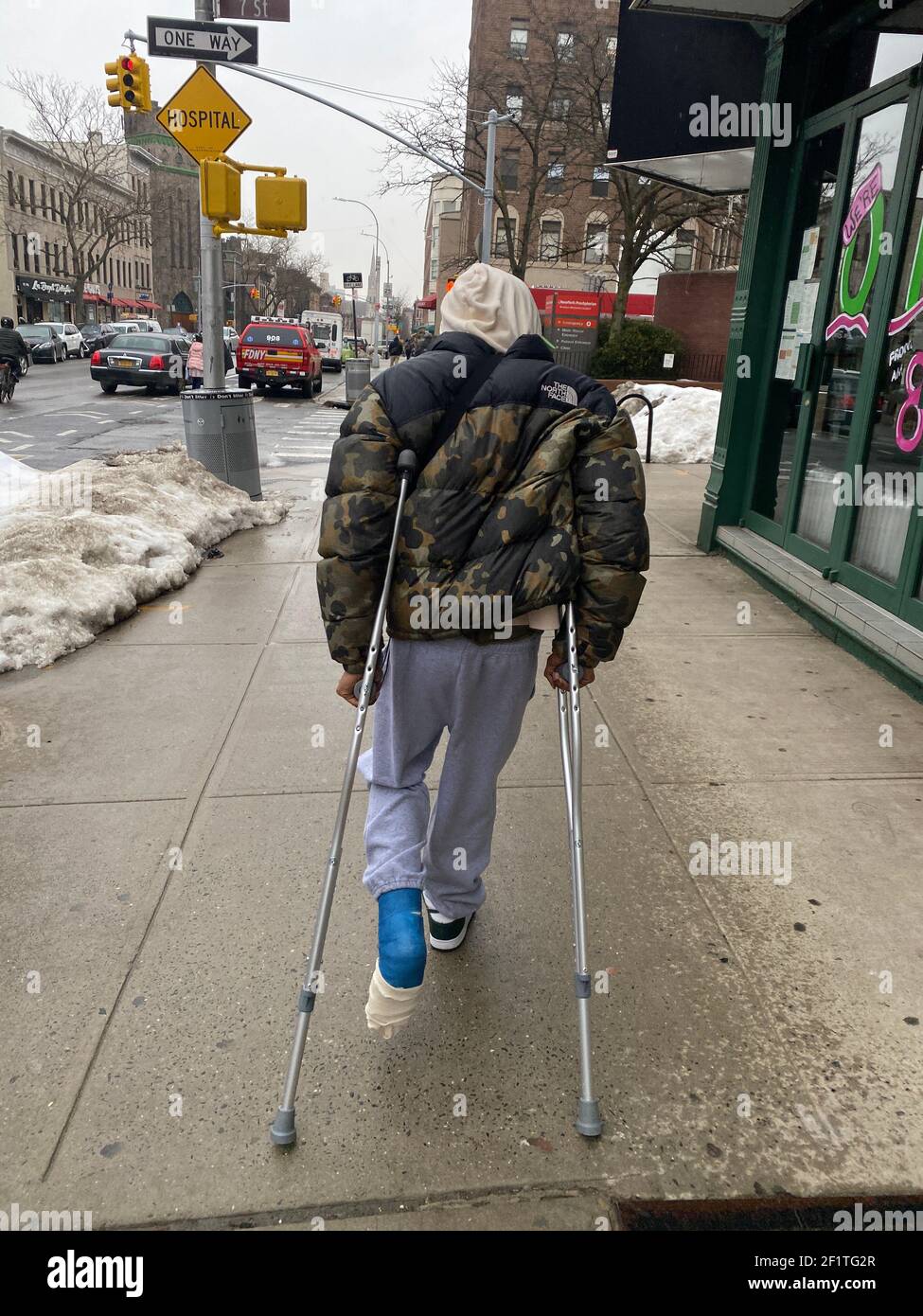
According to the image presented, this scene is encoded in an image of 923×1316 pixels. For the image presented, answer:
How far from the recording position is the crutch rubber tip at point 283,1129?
2.21 meters

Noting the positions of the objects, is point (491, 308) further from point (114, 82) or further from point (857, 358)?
point (114, 82)

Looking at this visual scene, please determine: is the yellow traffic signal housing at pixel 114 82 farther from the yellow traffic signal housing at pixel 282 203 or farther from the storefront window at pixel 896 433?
the storefront window at pixel 896 433

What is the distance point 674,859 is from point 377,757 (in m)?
1.46

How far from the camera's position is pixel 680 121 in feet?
27.6

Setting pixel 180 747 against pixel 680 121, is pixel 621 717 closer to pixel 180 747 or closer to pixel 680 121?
pixel 180 747

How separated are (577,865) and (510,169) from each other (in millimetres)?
53738

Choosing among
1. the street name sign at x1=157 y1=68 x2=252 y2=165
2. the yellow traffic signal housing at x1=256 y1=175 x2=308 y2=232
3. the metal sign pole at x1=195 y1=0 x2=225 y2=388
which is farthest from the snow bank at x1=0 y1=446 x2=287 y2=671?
the street name sign at x1=157 y1=68 x2=252 y2=165

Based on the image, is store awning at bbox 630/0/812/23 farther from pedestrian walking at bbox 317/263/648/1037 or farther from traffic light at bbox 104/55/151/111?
traffic light at bbox 104/55/151/111

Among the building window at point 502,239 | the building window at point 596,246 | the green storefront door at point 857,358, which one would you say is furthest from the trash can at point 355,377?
the building window at point 596,246

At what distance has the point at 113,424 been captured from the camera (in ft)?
58.2

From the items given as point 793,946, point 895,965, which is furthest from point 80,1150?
point 895,965

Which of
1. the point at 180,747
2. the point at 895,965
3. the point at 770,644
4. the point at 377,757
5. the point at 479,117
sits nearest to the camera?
the point at 377,757

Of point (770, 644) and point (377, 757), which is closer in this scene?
point (377, 757)

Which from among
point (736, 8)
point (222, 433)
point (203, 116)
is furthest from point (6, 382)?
point (736, 8)
